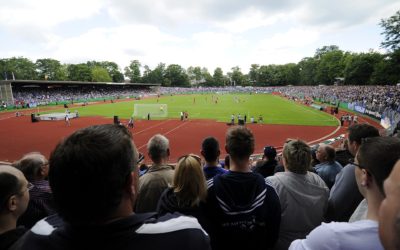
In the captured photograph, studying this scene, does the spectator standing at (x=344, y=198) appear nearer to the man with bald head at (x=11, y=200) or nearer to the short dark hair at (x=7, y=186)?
the man with bald head at (x=11, y=200)

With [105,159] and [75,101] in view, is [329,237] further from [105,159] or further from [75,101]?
[75,101]

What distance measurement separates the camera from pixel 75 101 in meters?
67.6

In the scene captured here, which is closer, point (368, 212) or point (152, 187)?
point (368, 212)

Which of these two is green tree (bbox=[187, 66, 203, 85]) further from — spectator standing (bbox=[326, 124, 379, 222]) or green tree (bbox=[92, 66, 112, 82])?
spectator standing (bbox=[326, 124, 379, 222])

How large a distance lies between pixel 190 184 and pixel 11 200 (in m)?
1.85

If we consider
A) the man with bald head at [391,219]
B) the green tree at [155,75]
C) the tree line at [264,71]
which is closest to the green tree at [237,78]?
the tree line at [264,71]

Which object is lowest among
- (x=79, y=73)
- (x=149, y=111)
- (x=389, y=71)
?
(x=149, y=111)

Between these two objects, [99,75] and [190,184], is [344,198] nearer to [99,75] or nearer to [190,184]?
[190,184]

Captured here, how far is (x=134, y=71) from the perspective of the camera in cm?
16550

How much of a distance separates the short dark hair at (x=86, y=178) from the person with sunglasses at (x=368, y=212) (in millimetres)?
1491

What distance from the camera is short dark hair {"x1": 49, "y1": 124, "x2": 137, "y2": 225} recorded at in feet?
4.83

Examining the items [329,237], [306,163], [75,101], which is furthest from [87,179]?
[75,101]

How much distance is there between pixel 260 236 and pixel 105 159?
2320 mm

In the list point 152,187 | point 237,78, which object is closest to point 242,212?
point 152,187
